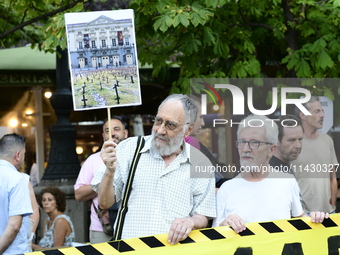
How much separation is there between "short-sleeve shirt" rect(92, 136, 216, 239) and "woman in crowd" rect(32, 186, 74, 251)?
298 cm

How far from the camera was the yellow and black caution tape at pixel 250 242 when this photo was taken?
3.52 m

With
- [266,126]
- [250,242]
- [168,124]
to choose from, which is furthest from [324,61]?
[168,124]

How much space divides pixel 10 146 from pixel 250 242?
217 cm

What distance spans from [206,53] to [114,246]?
167 inches

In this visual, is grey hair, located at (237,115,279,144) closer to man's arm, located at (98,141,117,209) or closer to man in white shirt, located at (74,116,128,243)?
man's arm, located at (98,141,117,209)

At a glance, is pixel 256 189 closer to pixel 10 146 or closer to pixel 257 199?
pixel 257 199

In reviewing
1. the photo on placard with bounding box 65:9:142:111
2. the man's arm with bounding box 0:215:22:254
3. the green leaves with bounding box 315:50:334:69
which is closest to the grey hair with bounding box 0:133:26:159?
the man's arm with bounding box 0:215:22:254

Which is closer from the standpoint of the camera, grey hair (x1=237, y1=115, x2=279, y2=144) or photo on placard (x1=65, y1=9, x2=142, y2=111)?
photo on placard (x1=65, y1=9, x2=142, y2=111)

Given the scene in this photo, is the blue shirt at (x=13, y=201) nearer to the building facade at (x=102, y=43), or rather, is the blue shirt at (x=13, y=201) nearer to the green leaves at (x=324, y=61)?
the building facade at (x=102, y=43)

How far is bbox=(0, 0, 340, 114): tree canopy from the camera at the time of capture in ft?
21.0

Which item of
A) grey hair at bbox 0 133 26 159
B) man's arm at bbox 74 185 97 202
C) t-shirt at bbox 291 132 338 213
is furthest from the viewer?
man's arm at bbox 74 185 97 202

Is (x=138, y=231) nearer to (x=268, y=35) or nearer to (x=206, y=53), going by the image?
(x=206, y=53)

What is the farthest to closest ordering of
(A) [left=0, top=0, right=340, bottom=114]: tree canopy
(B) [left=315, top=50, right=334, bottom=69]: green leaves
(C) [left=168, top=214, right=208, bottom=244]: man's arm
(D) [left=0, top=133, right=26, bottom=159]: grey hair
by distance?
(B) [left=315, top=50, right=334, bottom=69]: green leaves
(A) [left=0, top=0, right=340, bottom=114]: tree canopy
(D) [left=0, top=133, right=26, bottom=159]: grey hair
(C) [left=168, top=214, right=208, bottom=244]: man's arm

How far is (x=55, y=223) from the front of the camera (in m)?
6.52
